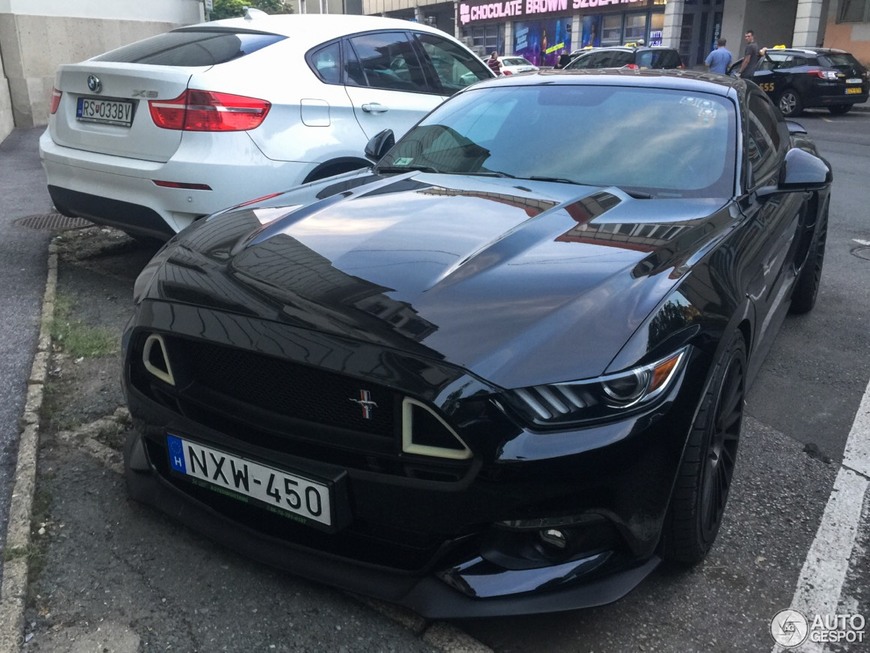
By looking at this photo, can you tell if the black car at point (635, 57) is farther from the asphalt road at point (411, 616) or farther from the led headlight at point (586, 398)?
the led headlight at point (586, 398)

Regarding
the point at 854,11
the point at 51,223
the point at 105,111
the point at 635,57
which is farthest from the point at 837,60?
the point at 105,111

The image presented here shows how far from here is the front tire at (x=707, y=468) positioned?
2277mm

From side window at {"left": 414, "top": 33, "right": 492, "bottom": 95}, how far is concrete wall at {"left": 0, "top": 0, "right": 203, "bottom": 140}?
8.80m

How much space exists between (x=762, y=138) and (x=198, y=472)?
2.94 meters

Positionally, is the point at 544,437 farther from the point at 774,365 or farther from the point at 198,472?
the point at 774,365

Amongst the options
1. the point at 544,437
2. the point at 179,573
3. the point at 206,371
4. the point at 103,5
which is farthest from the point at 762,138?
the point at 103,5

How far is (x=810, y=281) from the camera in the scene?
4945 millimetres

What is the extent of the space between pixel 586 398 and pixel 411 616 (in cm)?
86

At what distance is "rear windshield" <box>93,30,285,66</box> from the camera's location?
186 inches

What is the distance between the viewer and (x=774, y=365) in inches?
171

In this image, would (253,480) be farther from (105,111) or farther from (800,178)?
(105,111)

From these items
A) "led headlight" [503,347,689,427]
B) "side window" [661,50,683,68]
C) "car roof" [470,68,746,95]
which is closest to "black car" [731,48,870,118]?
"side window" [661,50,683,68]

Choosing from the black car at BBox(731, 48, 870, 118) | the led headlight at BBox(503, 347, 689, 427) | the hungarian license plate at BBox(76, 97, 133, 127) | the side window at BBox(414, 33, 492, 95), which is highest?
the side window at BBox(414, 33, 492, 95)

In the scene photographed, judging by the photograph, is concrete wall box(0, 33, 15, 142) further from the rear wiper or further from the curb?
the rear wiper
